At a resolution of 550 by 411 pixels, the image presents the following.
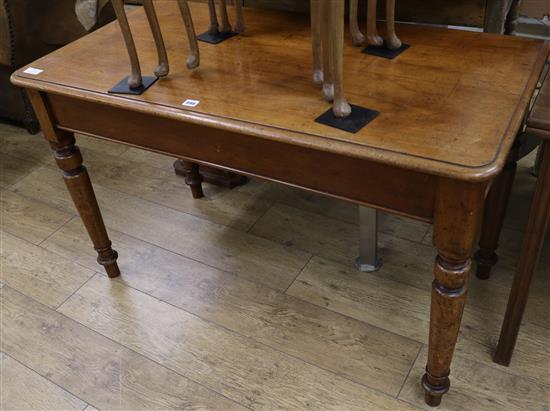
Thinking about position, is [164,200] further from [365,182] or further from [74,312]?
[365,182]

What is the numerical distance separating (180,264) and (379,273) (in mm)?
641

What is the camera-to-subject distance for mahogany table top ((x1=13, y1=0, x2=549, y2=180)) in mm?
944

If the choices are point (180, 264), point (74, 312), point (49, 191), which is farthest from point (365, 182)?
point (49, 191)

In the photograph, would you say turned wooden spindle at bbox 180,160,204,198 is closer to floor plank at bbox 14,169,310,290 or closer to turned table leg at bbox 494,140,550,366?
floor plank at bbox 14,169,310,290

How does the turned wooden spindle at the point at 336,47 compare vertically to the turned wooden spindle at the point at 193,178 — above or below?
above

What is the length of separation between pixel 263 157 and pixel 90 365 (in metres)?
0.84

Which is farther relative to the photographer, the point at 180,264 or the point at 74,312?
the point at 180,264

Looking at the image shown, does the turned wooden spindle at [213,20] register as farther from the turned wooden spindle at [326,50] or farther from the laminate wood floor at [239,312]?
the laminate wood floor at [239,312]

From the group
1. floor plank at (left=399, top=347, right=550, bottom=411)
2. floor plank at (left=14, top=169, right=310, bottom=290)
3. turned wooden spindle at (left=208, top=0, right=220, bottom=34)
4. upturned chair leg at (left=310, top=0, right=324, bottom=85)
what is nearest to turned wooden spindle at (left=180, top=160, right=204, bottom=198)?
floor plank at (left=14, top=169, right=310, bottom=290)

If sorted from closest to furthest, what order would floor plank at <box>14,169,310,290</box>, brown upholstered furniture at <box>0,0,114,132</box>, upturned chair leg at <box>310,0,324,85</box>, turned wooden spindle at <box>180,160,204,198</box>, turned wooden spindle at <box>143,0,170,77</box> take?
upturned chair leg at <box>310,0,324,85</box> < turned wooden spindle at <box>143,0,170,77</box> < floor plank at <box>14,169,310,290</box> < turned wooden spindle at <box>180,160,204,198</box> < brown upholstered furniture at <box>0,0,114,132</box>

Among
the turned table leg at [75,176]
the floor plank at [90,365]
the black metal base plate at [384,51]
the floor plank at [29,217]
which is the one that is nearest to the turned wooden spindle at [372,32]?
the black metal base plate at [384,51]

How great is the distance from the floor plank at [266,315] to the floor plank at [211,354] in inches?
1.3

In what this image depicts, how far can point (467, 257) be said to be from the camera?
1002 mm

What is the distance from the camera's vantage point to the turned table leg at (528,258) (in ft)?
3.50
